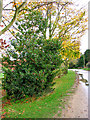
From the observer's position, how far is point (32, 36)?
20.1 ft

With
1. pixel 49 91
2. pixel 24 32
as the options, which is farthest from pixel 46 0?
pixel 49 91

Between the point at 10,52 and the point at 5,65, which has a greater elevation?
the point at 10,52

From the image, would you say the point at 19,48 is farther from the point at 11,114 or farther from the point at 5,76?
the point at 11,114

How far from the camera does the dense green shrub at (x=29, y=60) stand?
570cm

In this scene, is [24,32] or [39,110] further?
[24,32]

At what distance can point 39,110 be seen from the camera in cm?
448

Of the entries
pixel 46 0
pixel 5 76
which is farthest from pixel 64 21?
pixel 5 76

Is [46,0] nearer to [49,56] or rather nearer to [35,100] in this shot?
[49,56]

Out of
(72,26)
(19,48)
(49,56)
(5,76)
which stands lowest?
(5,76)

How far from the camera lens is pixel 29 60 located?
A: 230 inches

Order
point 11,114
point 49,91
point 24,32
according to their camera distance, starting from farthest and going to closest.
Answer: point 49,91
point 24,32
point 11,114

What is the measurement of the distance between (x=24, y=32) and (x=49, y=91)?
3.86m

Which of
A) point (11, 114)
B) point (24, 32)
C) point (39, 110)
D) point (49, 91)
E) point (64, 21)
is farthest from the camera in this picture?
point (64, 21)

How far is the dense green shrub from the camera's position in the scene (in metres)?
5.70
